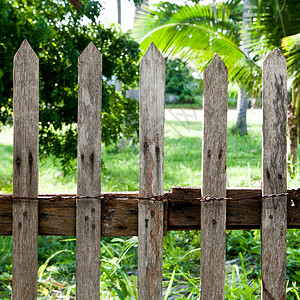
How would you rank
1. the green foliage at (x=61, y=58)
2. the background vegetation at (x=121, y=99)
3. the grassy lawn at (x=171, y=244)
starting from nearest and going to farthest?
the grassy lawn at (x=171, y=244), the background vegetation at (x=121, y=99), the green foliage at (x=61, y=58)

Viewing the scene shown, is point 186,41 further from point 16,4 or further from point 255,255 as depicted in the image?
point 255,255

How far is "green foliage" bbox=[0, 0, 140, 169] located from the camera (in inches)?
179

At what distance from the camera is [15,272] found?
5.90 feet

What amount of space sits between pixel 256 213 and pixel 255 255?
1933mm

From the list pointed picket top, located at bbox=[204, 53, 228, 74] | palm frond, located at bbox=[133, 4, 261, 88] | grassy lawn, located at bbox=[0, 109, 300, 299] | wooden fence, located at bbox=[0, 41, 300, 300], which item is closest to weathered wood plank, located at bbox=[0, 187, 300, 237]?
wooden fence, located at bbox=[0, 41, 300, 300]

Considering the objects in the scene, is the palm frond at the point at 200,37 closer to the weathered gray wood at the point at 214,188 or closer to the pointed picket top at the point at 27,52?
the weathered gray wood at the point at 214,188

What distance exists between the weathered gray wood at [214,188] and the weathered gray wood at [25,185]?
74 cm

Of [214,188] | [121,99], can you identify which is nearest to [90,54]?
[214,188]

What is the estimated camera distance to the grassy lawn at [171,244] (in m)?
2.86

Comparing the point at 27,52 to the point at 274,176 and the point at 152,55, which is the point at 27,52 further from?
the point at 274,176

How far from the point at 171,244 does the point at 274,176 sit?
233cm

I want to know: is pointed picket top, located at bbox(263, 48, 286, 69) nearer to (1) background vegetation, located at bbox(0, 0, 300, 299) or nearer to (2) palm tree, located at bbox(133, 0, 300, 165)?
(1) background vegetation, located at bbox(0, 0, 300, 299)

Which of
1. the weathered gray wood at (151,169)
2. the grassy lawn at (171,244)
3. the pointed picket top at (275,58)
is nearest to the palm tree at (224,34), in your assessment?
the grassy lawn at (171,244)

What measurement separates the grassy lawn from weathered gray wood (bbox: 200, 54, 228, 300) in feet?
2.27
